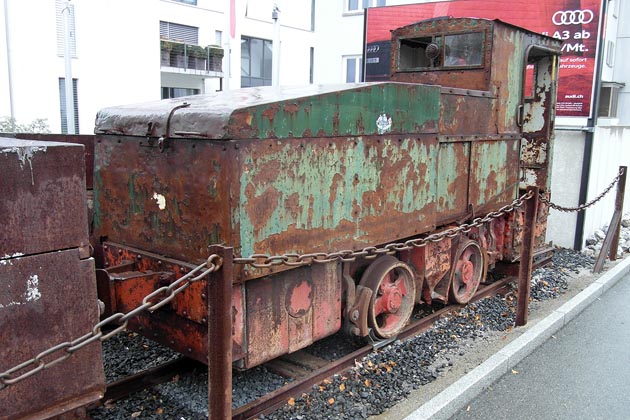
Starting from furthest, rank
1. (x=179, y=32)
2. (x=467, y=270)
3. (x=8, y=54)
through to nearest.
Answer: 1. (x=179, y=32)
2. (x=8, y=54)
3. (x=467, y=270)

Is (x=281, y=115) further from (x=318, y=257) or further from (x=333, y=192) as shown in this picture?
(x=318, y=257)

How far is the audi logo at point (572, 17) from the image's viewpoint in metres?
9.06

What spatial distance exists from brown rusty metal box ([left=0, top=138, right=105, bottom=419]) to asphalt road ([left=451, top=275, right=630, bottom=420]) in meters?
2.57

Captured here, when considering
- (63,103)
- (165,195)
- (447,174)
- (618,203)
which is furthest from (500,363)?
(63,103)

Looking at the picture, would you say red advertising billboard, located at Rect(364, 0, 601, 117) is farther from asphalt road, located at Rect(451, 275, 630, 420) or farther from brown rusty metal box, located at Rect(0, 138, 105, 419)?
brown rusty metal box, located at Rect(0, 138, 105, 419)

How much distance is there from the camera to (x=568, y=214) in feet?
29.2

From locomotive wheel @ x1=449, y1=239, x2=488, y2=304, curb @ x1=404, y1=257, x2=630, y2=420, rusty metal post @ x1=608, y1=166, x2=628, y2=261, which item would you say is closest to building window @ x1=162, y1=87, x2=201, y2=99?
rusty metal post @ x1=608, y1=166, x2=628, y2=261

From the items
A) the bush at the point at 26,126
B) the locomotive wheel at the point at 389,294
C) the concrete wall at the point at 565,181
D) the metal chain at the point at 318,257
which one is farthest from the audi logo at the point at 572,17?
the bush at the point at 26,126

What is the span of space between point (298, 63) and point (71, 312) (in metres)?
28.5

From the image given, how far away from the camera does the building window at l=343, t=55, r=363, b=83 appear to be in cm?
1863

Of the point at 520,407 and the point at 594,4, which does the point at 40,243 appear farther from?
the point at 594,4

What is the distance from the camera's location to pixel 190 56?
77.7ft

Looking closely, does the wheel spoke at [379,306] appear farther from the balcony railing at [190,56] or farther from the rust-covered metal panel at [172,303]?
the balcony railing at [190,56]

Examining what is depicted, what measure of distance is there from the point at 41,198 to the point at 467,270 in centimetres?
457
